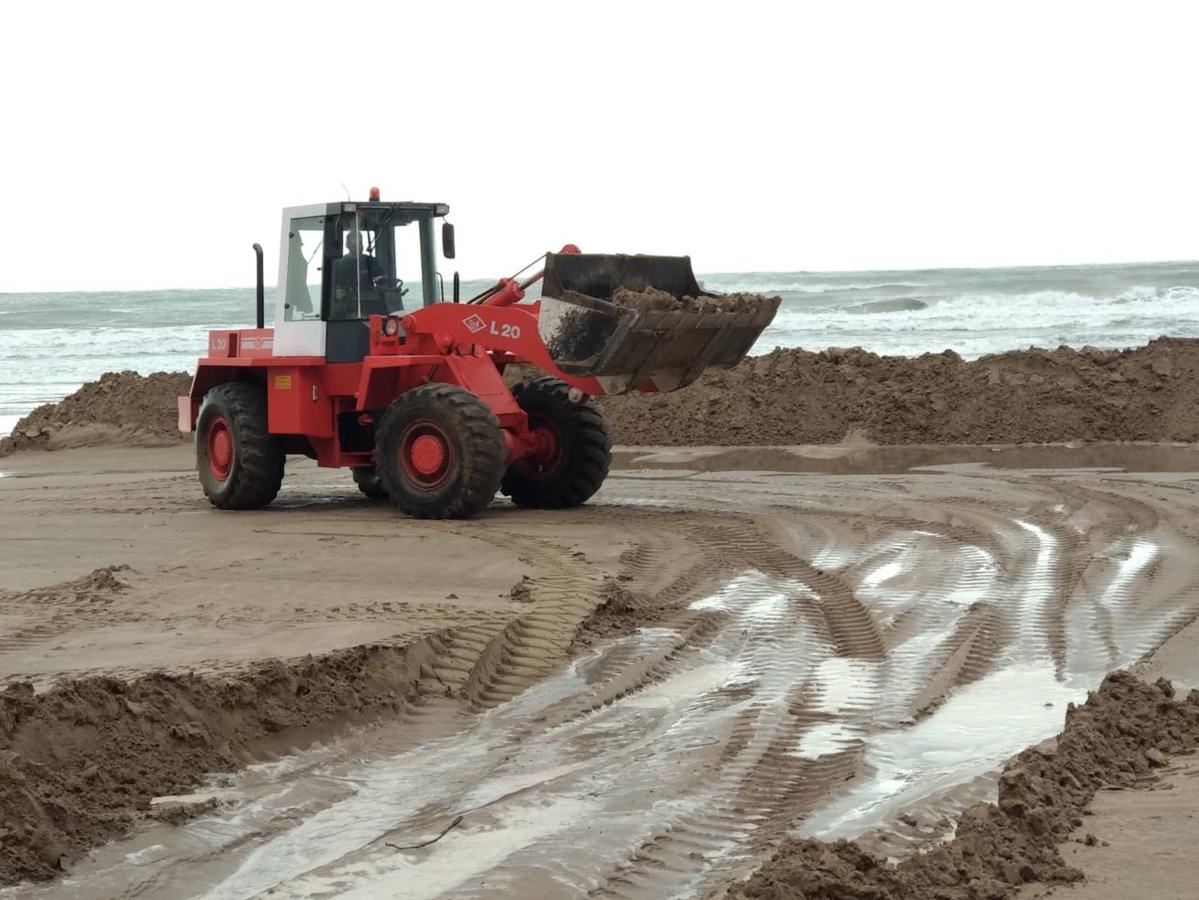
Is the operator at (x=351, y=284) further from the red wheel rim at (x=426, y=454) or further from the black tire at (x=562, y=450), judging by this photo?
the black tire at (x=562, y=450)

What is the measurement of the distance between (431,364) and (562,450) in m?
1.31

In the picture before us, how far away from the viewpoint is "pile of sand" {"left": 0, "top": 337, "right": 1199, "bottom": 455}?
17.4 metres

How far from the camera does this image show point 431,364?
12.2 meters

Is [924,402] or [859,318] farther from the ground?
[859,318]

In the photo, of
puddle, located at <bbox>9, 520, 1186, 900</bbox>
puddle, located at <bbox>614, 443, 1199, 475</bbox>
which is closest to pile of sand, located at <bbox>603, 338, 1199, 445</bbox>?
puddle, located at <bbox>614, 443, 1199, 475</bbox>

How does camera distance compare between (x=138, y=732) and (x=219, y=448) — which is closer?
(x=138, y=732)

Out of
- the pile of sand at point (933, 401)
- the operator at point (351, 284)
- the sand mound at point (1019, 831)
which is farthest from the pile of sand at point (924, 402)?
the sand mound at point (1019, 831)

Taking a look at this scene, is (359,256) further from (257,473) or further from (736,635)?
(736,635)

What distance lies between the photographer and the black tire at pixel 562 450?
12656 mm

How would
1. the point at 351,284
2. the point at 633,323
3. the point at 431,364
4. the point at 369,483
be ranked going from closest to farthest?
the point at 633,323 < the point at 431,364 < the point at 351,284 < the point at 369,483

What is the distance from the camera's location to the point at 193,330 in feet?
149

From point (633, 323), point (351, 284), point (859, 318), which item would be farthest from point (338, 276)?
point (859, 318)

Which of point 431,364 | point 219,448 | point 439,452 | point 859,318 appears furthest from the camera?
point 859,318

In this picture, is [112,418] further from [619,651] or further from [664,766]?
[664,766]
